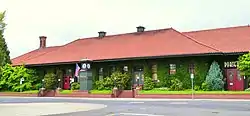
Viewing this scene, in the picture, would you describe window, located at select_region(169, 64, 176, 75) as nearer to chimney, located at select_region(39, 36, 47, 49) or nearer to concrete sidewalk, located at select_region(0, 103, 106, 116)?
concrete sidewalk, located at select_region(0, 103, 106, 116)

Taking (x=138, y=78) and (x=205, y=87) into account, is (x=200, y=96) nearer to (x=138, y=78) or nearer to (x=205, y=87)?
(x=205, y=87)

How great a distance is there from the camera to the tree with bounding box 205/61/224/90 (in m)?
42.0

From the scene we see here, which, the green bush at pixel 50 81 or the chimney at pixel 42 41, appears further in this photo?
the chimney at pixel 42 41

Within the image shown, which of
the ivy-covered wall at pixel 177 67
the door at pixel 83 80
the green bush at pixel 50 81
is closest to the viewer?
the ivy-covered wall at pixel 177 67

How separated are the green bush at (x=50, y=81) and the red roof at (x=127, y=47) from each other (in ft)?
6.05

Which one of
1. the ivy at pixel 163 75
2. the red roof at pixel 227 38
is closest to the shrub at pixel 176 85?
the ivy at pixel 163 75

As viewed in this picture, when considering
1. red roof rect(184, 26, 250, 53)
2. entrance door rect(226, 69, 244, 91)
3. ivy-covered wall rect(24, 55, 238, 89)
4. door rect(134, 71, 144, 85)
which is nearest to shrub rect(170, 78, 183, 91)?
ivy-covered wall rect(24, 55, 238, 89)

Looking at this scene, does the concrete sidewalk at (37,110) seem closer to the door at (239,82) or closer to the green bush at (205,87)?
the green bush at (205,87)

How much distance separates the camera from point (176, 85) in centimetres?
4403

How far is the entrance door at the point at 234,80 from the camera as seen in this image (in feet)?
143

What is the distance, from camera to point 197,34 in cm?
5238

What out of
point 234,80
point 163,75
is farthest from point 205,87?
point 163,75

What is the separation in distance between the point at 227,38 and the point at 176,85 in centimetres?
821

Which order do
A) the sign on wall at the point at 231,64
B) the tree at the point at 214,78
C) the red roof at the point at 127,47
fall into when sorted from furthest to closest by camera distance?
1. the red roof at the point at 127,47
2. the sign on wall at the point at 231,64
3. the tree at the point at 214,78
